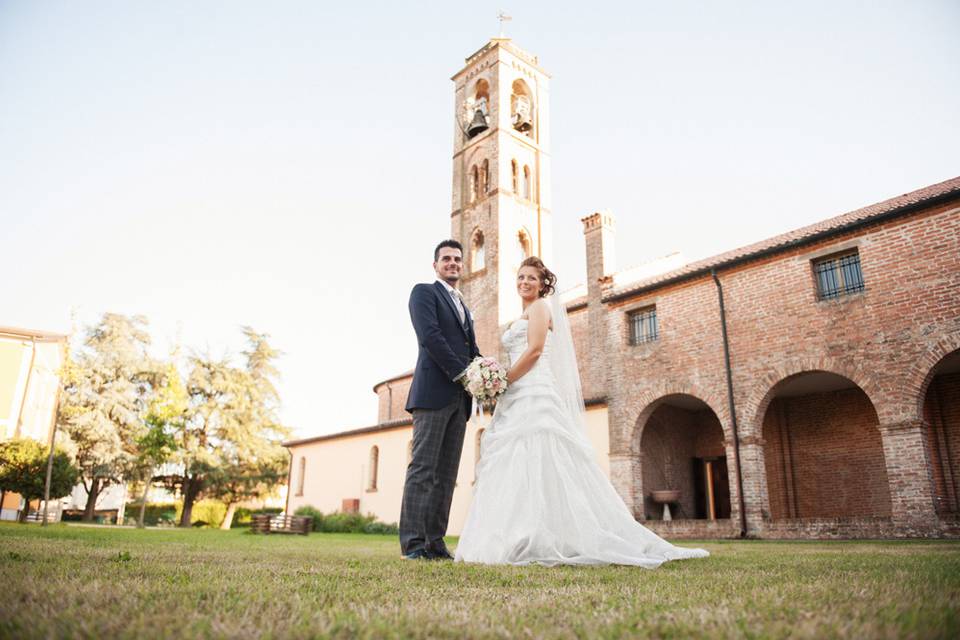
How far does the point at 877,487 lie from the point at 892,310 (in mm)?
5143

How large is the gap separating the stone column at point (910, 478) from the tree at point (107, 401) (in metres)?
26.9

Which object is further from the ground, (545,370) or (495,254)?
(495,254)

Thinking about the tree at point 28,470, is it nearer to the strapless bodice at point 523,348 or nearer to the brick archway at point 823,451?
the strapless bodice at point 523,348

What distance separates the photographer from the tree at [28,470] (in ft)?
59.9

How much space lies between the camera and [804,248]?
48.2 ft

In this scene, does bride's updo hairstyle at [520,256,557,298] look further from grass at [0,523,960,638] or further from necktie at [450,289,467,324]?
grass at [0,523,960,638]

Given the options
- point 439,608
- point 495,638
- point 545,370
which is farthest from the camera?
point 545,370

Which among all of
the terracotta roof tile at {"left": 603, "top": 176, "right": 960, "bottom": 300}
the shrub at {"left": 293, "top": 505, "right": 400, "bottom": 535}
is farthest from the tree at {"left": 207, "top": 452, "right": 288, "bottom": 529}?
the terracotta roof tile at {"left": 603, "top": 176, "right": 960, "bottom": 300}

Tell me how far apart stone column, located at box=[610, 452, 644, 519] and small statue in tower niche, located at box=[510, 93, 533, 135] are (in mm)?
17538

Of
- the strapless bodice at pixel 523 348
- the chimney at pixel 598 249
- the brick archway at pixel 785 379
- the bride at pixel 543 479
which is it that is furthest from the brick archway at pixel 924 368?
the strapless bodice at pixel 523 348

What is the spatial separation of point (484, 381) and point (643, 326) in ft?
45.9

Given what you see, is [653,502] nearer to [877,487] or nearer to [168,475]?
[877,487]

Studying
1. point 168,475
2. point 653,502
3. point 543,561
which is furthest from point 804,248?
point 168,475

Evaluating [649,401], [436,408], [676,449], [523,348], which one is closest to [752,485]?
[649,401]
